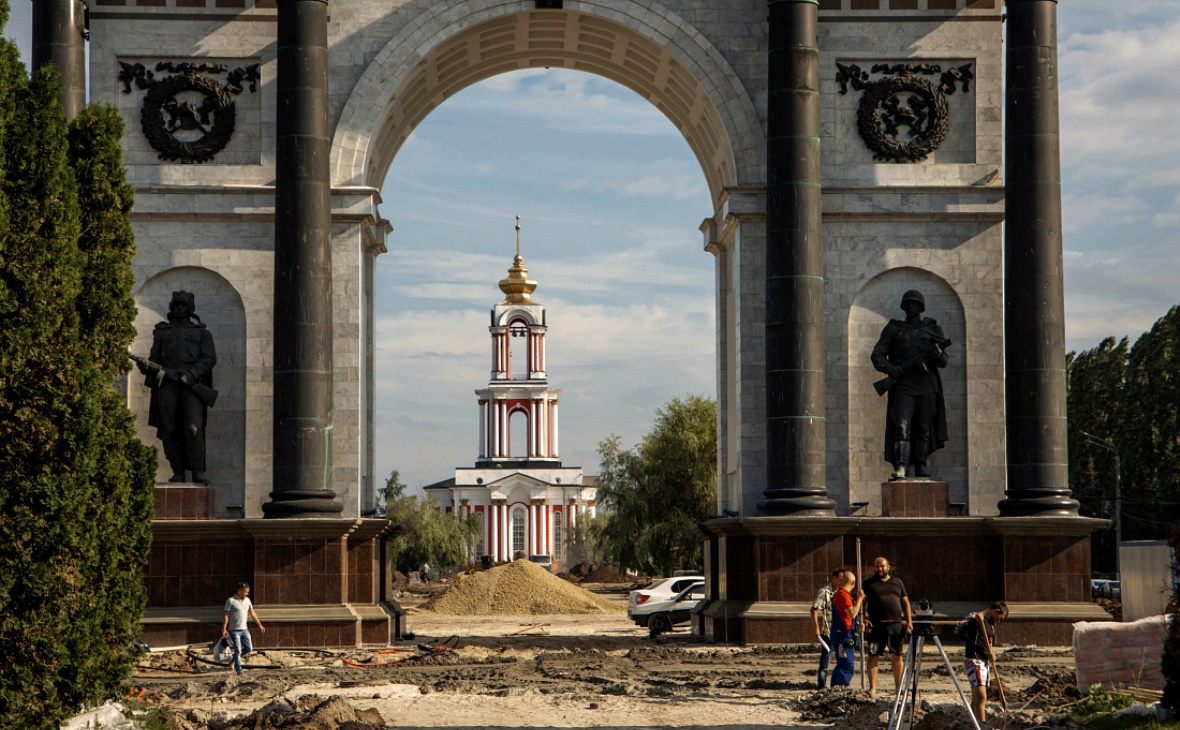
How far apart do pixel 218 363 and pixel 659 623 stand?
14.7 meters

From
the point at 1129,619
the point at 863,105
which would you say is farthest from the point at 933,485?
the point at 863,105

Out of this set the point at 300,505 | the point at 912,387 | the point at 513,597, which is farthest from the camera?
the point at 513,597

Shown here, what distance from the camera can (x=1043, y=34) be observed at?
30.8 metres

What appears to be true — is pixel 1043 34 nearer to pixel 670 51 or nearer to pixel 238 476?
pixel 670 51

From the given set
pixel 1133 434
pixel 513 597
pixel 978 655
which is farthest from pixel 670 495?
Answer: pixel 978 655

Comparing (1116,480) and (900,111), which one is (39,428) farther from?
(1116,480)

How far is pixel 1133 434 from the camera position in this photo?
223 feet

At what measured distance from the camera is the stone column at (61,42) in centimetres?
3031

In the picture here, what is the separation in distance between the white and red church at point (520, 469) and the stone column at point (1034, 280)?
355ft

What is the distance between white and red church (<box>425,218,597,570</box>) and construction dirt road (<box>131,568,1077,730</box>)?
107 meters

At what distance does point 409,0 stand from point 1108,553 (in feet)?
166

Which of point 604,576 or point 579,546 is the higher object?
point 604,576

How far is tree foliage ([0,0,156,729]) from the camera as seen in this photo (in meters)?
Answer: 15.9

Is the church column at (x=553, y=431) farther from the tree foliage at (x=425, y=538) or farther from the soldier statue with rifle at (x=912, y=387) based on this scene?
the soldier statue with rifle at (x=912, y=387)
